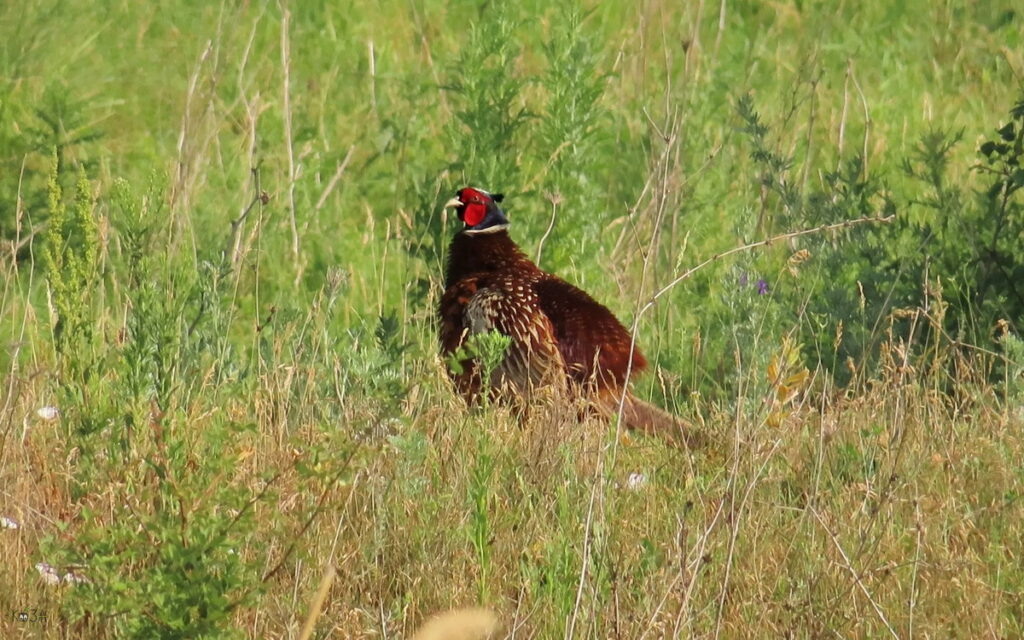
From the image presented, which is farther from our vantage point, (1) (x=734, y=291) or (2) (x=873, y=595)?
(1) (x=734, y=291)

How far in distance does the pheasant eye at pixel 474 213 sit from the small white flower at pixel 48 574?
9.43ft

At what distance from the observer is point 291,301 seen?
6.21m

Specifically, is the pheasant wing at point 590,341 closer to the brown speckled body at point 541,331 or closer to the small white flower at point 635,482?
the brown speckled body at point 541,331

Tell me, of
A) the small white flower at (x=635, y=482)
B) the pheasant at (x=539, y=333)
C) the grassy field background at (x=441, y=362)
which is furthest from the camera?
the pheasant at (x=539, y=333)

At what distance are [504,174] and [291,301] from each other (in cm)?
98

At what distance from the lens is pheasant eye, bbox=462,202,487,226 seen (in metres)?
6.10

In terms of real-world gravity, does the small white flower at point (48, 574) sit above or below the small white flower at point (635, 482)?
above

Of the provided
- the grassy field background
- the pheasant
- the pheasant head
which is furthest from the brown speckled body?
the pheasant head

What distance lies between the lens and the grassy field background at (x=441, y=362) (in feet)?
11.1

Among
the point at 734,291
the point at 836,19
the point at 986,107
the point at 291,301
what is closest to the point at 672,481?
the point at 734,291

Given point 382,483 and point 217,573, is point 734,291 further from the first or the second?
point 217,573

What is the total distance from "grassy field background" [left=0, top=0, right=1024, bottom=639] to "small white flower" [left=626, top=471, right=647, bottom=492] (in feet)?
0.06

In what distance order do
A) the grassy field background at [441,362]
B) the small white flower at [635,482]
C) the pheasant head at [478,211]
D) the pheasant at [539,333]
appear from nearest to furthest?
the grassy field background at [441,362] → the small white flower at [635,482] → the pheasant at [539,333] → the pheasant head at [478,211]

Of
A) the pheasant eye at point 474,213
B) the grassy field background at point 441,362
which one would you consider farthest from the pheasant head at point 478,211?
the grassy field background at point 441,362
